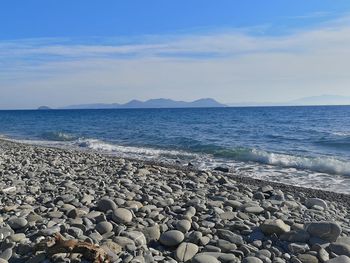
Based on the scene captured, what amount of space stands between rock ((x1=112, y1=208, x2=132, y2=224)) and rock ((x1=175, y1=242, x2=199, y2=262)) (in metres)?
1.03

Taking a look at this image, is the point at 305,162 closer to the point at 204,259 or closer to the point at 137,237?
the point at 137,237

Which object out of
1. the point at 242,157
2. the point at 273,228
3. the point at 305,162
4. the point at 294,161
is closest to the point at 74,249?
the point at 273,228

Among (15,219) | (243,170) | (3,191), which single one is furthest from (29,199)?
(243,170)

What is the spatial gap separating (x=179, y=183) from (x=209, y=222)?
11.7 ft

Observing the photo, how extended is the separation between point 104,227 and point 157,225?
0.72 m

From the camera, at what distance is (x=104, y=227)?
557 centimetres

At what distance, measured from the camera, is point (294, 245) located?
5.38 metres

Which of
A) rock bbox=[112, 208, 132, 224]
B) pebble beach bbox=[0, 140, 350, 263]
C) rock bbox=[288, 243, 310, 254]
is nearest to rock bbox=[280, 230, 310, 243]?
pebble beach bbox=[0, 140, 350, 263]

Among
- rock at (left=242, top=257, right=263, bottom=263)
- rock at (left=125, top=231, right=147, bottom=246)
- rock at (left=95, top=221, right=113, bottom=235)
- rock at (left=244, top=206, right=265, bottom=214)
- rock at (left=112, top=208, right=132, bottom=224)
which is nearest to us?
rock at (left=242, top=257, right=263, bottom=263)

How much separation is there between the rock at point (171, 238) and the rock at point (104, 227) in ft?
2.25

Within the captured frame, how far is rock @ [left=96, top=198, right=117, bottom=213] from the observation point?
6.44 m

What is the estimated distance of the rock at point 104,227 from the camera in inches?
217

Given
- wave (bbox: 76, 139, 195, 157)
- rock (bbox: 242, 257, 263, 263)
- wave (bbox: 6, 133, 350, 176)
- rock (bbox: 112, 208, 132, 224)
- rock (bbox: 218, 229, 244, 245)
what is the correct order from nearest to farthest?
rock (bbox: 242, 257, 263, 263) < rock (bbox: 218, 229, 244, 245) < rock (bbox: 112, 208, 132, 224) < wave (bbox: 6, 133, 350, 176) < wave (bbox: 76, 139, 195, 157)

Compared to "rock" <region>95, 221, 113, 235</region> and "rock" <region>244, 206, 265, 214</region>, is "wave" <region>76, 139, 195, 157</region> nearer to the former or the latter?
"rock" <region>244, 206, 265, 214</region>
